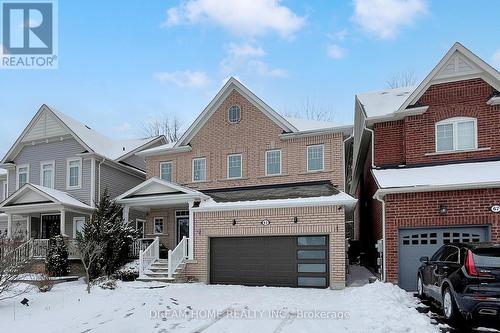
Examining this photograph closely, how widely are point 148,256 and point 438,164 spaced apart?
1149cm

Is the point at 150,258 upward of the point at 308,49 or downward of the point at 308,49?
downward

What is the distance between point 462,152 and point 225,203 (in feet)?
28.4

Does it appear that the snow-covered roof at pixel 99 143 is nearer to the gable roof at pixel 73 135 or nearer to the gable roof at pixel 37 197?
the gable roof at pixel 73 135

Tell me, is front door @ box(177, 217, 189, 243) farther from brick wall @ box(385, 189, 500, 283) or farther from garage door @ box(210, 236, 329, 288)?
brick wall @ box(385, 189, 500, 283)

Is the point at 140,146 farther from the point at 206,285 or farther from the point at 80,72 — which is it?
the point at 206,285

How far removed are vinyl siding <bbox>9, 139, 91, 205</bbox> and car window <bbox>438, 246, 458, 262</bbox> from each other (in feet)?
54.7

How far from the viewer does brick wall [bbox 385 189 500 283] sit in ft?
42.1

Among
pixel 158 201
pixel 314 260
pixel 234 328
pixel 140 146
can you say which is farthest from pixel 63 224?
pixel 234 328

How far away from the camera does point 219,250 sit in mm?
16672

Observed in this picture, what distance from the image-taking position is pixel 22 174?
23.3 metres

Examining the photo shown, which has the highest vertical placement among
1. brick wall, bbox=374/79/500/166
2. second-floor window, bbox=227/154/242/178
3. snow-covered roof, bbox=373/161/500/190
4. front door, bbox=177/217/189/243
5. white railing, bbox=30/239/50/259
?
brick wall, bbox=374/79/500/166

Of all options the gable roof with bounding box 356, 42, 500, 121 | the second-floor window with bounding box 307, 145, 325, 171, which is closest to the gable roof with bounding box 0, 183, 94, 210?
the second-floor window with bounding box 307, 145, 325, 171

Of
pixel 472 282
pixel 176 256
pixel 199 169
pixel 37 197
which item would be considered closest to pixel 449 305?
pixel 472 282

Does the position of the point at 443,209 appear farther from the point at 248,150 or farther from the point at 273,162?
the point at 248,150
